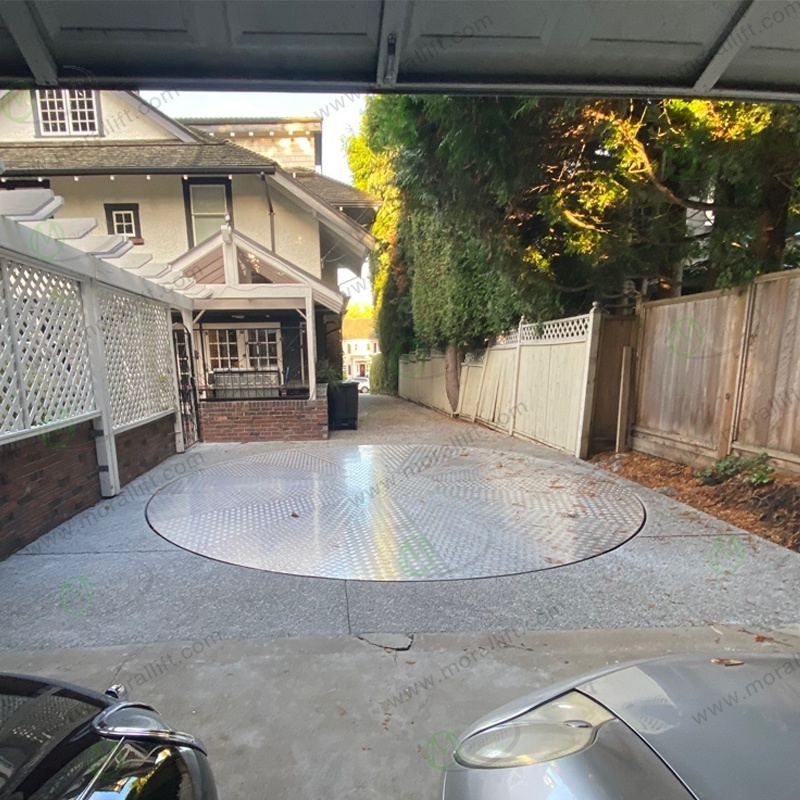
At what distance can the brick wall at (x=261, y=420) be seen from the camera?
8.31m

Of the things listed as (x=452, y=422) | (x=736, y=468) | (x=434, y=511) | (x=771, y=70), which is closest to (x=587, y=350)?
(x=736, y=468)

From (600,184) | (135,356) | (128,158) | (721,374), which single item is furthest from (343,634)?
(128,158)

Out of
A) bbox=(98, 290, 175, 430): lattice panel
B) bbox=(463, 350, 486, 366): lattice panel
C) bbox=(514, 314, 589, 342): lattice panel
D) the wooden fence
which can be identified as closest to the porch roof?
bbox=(98, 290, 175, 430): lattice panel

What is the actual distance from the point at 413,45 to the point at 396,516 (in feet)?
12.4

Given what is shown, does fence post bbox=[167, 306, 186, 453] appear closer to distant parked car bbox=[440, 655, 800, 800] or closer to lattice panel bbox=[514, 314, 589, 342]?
lattice panel bbox=[514, 314, 589, 342]

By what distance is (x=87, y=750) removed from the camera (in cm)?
114

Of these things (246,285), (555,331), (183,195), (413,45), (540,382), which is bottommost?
(540,382)

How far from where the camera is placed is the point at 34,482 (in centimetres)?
398

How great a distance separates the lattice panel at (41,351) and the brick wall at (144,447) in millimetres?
875

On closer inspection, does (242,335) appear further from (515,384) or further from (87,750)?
(87,750)

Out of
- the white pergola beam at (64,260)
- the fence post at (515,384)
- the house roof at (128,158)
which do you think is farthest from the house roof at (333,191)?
the white pergola beam at (64,260)

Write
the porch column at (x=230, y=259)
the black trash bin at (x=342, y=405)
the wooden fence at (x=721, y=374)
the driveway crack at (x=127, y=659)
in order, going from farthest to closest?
the black trash bin at (x=342, y=405)
the porch column at (x=230, y=259)
the wooden fence at (x=721, y=374)
the driveway crack at (x=127, y=659)

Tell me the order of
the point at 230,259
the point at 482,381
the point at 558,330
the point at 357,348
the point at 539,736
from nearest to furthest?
the point at 539,736 → the point at 558,330 → the point at 230,259 → the point at 482,381 → the point at 357,348

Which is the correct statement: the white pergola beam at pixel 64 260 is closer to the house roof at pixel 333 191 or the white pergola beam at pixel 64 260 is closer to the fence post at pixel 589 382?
the fence post at pixel 589 382
